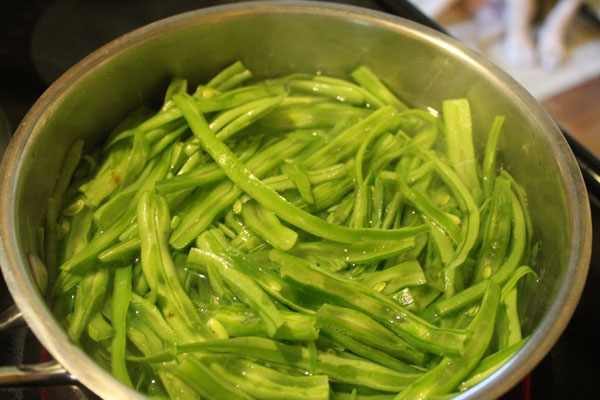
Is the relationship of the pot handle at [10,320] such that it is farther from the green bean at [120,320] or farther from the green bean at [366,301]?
the green bean at [366,301]

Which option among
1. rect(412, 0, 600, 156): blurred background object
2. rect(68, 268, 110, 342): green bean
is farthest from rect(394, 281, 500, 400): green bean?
rect(412, 0, 600, 156): blurred background object

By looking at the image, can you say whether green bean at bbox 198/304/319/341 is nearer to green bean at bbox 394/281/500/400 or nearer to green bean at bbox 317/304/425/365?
green bean at bbox 317/304/425/365

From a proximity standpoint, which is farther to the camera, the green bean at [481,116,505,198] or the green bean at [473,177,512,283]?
the green bean at [481,116,505,198]

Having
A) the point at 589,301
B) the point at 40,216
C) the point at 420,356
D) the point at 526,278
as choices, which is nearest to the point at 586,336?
the point at 589,301

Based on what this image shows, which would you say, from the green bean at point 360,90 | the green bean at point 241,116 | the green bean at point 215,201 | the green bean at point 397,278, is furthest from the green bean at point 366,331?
the green bean at point 360,90

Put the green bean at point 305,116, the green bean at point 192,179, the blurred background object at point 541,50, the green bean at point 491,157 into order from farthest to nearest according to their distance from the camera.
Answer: the blurred background object at point 541,50, the green bean at point 305,116, the green bean at point 491,157, the green bean at point 192,179

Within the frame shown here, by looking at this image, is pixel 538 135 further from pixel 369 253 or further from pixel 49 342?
pixel 49 342

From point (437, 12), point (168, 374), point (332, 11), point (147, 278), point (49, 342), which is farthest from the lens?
point (437, 12)
